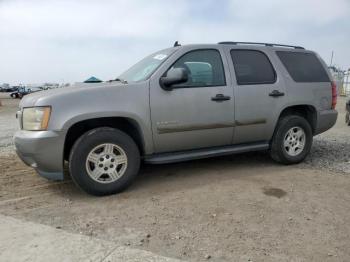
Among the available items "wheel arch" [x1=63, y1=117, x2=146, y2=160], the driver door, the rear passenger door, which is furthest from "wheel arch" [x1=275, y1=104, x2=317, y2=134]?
"wheel arch" [x1=63, y1=117, x2=146, y2=160]

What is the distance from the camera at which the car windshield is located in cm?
488

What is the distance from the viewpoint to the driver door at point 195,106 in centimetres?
469

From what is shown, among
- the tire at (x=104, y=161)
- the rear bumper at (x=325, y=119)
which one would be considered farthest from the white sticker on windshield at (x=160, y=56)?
the rear bumper at (x=325, y=119)

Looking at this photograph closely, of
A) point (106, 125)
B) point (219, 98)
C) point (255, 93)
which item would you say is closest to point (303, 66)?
point (255, 93)

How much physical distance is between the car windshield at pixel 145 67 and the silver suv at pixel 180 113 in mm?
23

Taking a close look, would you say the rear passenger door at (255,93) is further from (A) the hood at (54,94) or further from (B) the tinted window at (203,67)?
(A) the hood at (54,94)

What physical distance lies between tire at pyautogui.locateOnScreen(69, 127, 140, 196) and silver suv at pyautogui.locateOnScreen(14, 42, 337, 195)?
0.01m

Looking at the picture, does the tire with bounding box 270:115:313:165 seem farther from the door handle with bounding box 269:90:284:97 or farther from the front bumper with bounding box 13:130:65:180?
the front bumper with bounding box 13:130:65:180

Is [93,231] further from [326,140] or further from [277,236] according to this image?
[326,140]

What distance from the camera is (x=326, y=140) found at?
26.9 ft

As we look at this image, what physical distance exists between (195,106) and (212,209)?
4.93ft

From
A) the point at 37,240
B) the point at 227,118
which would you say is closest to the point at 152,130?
the point at 227,118

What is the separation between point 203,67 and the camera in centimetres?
511

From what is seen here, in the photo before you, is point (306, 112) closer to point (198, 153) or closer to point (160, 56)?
point (198, 153)
